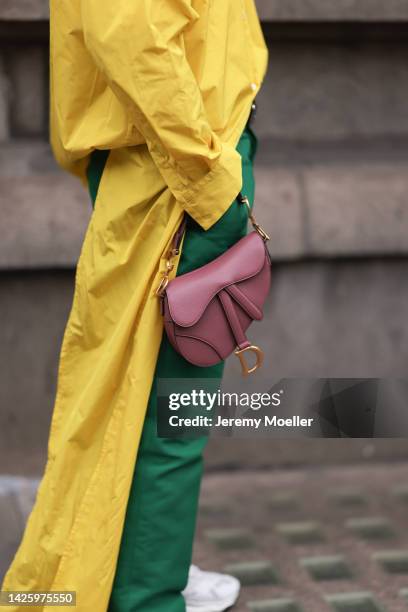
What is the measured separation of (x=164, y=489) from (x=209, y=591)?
Answer: 453mm

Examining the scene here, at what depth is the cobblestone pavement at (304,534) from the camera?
2.86 metres

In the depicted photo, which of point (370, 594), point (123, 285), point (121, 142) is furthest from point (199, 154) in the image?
point (370, 594)

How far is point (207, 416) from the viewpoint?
2.53 m

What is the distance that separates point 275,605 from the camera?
280 centimetres

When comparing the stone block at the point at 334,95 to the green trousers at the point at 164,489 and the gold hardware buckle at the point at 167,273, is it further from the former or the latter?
the gold hardware buckle at the point at 167,273

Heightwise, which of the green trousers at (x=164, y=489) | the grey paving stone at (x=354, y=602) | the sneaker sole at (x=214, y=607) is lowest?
the grey paving stone at (x=354, y=602)

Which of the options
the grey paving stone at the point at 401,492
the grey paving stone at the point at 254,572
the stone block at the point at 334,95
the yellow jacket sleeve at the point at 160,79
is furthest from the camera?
the stone block at the point at 334,95

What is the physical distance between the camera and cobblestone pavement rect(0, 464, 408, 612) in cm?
286

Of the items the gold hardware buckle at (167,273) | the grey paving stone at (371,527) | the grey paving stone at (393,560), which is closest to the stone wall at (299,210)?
the grey paving stone at (371,527)

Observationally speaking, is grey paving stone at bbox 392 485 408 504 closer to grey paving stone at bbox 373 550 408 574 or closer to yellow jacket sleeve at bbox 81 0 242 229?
grey paving stone at bbox 373 550 408 574

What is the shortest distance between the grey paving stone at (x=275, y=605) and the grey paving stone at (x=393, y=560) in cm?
32

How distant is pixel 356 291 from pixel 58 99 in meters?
1.59

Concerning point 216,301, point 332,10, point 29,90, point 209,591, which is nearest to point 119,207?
point 216,301

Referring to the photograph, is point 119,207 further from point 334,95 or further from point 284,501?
point 334,95
